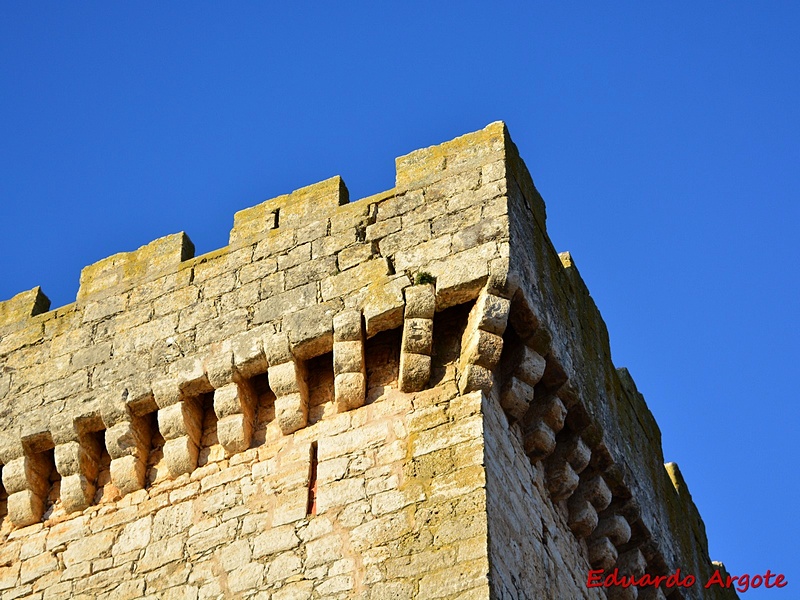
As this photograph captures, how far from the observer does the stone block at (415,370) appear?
8.11 m

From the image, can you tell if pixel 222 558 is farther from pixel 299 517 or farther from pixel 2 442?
pixel 2 442

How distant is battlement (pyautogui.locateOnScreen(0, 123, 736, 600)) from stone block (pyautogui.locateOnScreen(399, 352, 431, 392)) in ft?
0.05

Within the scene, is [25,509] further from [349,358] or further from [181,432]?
[349,358]

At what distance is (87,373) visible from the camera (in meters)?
9.32

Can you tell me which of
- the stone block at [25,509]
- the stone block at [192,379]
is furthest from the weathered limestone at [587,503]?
the stone block at [25,509]

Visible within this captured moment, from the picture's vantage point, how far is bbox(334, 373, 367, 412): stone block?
8.25 m

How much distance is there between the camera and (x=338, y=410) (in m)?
8.31

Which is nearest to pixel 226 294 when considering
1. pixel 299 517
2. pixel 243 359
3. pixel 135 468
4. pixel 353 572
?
pixel 243 359

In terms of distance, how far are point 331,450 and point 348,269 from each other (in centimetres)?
119

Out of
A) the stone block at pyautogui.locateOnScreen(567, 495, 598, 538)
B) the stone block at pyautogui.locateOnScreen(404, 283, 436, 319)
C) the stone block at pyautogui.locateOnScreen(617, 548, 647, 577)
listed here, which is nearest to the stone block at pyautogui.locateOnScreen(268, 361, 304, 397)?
the stone block at pyautogui.locateOnScreen(404, 283, 436, 319)

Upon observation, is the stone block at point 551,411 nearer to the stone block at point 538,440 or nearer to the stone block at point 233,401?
the stone block at point 538,440

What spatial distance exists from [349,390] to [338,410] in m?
0.15

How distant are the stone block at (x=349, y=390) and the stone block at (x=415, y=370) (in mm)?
270

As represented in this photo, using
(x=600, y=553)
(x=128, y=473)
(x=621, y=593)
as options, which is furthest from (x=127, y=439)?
(x=621, y=593)
